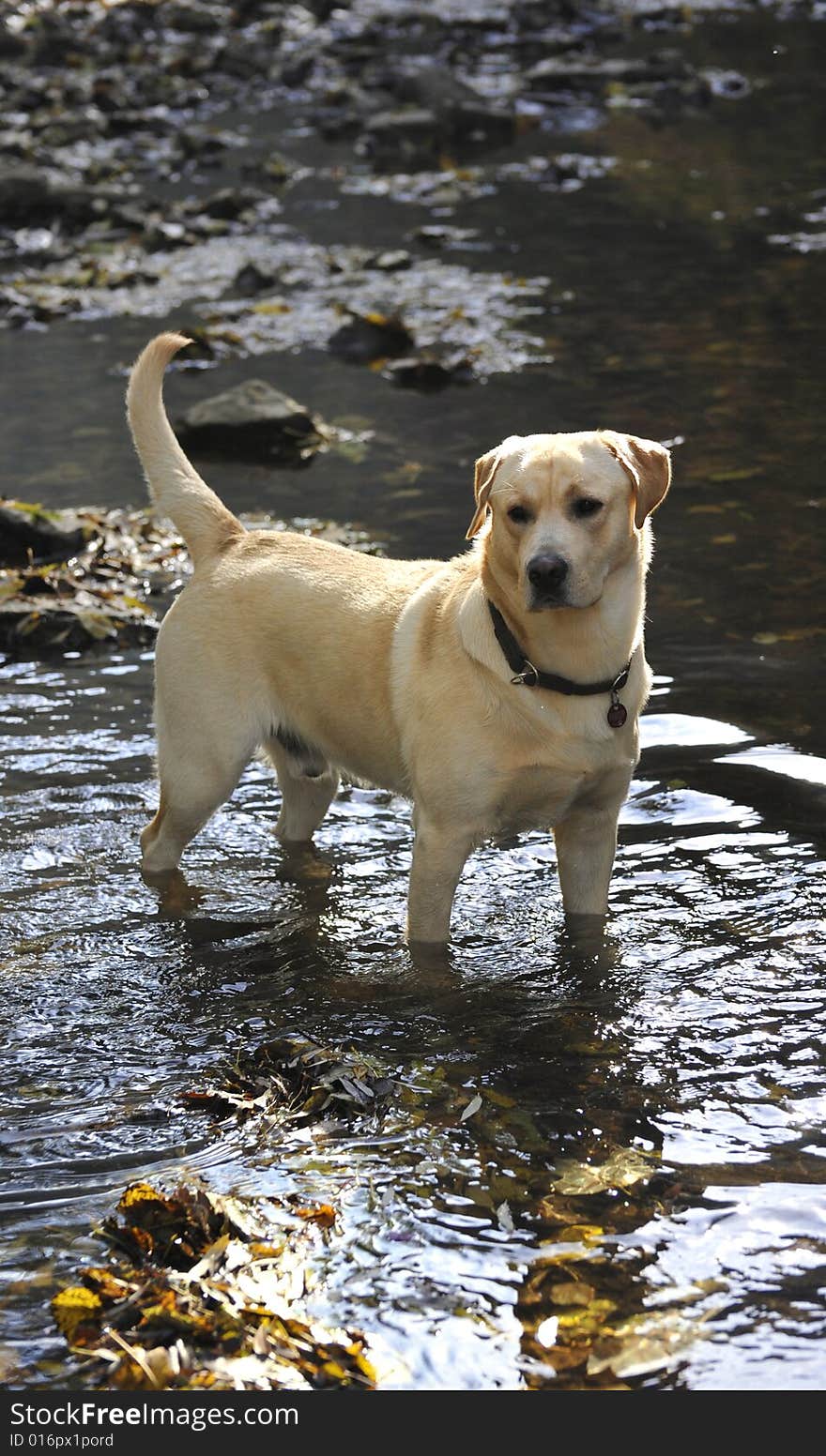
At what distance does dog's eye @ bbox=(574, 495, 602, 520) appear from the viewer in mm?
4152

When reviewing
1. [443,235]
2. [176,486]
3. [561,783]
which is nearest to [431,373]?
[443,235]

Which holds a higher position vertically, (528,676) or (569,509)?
(569,509)

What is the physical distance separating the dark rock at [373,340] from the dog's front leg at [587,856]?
7893 millimetres

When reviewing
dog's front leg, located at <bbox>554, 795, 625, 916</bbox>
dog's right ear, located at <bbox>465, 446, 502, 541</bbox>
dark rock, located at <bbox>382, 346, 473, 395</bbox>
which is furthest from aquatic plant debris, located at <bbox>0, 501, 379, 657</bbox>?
dog's right ear, located at <bbox>465, 446, 502, 541</bbox>

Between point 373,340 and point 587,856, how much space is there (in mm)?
8198

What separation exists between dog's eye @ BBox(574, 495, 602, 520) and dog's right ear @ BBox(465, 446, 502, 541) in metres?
0.30

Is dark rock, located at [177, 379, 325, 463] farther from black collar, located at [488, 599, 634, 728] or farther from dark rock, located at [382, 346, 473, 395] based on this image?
black collar, located at [488, 599, 634, 728]

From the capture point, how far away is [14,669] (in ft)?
24.1

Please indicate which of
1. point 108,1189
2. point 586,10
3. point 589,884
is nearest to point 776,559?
point 589,884

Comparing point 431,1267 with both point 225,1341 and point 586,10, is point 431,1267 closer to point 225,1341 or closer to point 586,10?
point 225,1341

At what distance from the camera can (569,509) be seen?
4148mm

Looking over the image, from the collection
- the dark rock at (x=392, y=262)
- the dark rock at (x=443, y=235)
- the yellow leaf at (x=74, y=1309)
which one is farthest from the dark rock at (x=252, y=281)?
the yellow leaf at (x=74, y=1309)

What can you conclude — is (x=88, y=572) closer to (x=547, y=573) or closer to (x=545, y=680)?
(x=545, y=680)

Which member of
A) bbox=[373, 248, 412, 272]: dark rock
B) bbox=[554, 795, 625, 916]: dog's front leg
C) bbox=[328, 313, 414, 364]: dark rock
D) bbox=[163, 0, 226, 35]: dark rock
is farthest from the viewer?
bbox=[163, 0, 226, 35]: dark rock
